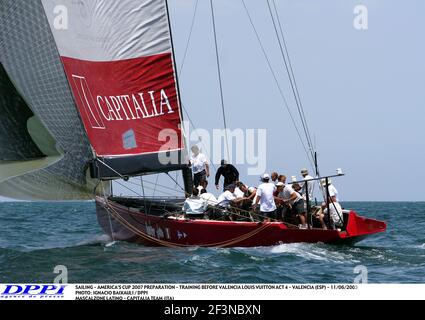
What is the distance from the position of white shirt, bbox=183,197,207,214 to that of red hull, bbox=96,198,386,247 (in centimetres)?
34

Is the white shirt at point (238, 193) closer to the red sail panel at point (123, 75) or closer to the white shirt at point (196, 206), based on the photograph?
the white shirt at point (196, 206)

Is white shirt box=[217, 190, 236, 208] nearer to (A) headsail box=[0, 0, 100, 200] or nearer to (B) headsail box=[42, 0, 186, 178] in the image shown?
(B) headsail box=[42, 0, 186, 178]

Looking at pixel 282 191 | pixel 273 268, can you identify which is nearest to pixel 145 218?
pixel 282 191

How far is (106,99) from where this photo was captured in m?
15.3

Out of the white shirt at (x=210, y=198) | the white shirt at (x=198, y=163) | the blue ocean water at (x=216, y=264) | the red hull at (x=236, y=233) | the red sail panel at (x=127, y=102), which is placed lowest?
the blue ocean water at (x=216, y=264)

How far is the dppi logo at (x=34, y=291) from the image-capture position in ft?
18.6

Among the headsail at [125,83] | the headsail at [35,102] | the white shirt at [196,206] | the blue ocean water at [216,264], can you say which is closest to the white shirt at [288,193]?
the blue ocean water at [216,264]

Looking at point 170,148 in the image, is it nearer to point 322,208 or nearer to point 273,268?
point 322,208

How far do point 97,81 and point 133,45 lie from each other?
102cm

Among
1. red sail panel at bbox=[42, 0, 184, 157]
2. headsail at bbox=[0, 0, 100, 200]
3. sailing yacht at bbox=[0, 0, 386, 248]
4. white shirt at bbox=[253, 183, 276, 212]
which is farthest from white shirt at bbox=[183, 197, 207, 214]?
headsail at bbox=[0, 0, 100, 200]

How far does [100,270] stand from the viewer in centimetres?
1215

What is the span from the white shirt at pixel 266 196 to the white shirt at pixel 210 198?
1005 mm

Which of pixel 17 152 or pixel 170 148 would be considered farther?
pixel 170 148

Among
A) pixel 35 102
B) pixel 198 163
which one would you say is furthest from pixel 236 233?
pixel 35 102
